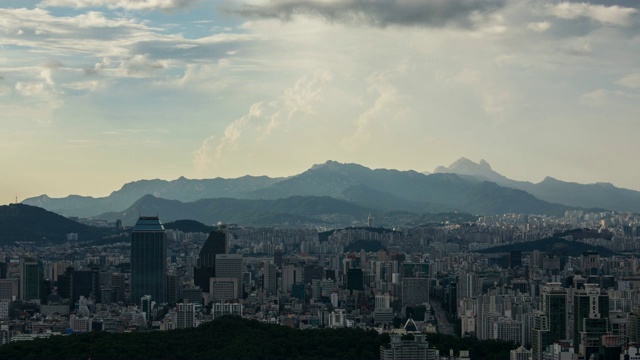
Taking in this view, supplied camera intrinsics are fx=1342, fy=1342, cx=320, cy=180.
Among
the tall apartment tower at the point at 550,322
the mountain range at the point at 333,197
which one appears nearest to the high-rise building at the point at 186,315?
the tall apartment tower at the point at 550,322

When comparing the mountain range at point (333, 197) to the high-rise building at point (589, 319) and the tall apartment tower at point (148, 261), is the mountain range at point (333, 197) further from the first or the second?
the high-rise building at point (589, 319)

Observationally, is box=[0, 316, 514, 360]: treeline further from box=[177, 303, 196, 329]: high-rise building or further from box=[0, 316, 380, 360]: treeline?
box=[177, 303, 196, 329]: high-rise building

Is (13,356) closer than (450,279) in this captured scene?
Yes

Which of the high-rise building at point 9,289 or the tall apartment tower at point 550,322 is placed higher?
the tall apartment tower at point 550,322

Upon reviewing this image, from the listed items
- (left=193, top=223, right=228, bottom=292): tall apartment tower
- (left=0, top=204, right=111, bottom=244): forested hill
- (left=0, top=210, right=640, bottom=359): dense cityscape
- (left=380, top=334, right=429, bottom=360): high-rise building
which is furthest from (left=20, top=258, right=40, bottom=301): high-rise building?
(left=0, top=204, right=111, bottom=244): forested hill

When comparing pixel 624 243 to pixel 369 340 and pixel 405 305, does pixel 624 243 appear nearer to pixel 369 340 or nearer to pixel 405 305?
pixel 405 305

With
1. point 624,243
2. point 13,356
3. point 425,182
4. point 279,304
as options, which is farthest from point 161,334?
point 425,182
